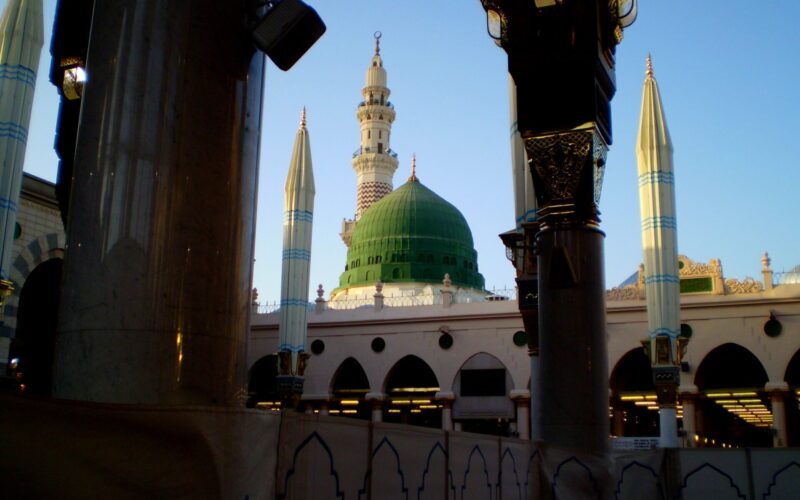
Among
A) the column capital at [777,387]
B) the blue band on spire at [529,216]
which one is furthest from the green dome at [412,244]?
the blue band on spire at [529,216]

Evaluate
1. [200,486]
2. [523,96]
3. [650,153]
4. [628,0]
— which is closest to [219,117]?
[200,486]

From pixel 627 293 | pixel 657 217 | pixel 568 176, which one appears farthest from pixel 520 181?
pixel 627 293

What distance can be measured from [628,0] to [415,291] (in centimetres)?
3417

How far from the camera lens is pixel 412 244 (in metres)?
41.2

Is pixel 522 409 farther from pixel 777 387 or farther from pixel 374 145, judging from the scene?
pixel 374 145

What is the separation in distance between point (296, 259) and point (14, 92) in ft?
46.9

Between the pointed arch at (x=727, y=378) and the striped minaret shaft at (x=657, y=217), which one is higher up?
the striped minaret shaft at (x=657, y=217)

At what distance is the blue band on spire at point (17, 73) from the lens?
49.9 feet

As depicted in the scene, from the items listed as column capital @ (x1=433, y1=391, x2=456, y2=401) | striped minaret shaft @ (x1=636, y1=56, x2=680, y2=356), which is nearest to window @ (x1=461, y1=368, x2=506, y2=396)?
column capital @ (x1=433, y1=391, x2=456, y2=401)

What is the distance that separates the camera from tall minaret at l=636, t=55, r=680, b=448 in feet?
73.6

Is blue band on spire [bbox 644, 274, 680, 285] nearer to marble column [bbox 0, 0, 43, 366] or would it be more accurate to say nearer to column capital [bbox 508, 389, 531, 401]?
column capital [bbox 508, 389, 531, 401]

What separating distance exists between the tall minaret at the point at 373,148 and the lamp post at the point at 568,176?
45671mm

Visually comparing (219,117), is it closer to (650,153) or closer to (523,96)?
(523,96)

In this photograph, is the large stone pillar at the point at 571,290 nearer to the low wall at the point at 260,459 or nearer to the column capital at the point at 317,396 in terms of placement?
the low wall at the point at 260,459
